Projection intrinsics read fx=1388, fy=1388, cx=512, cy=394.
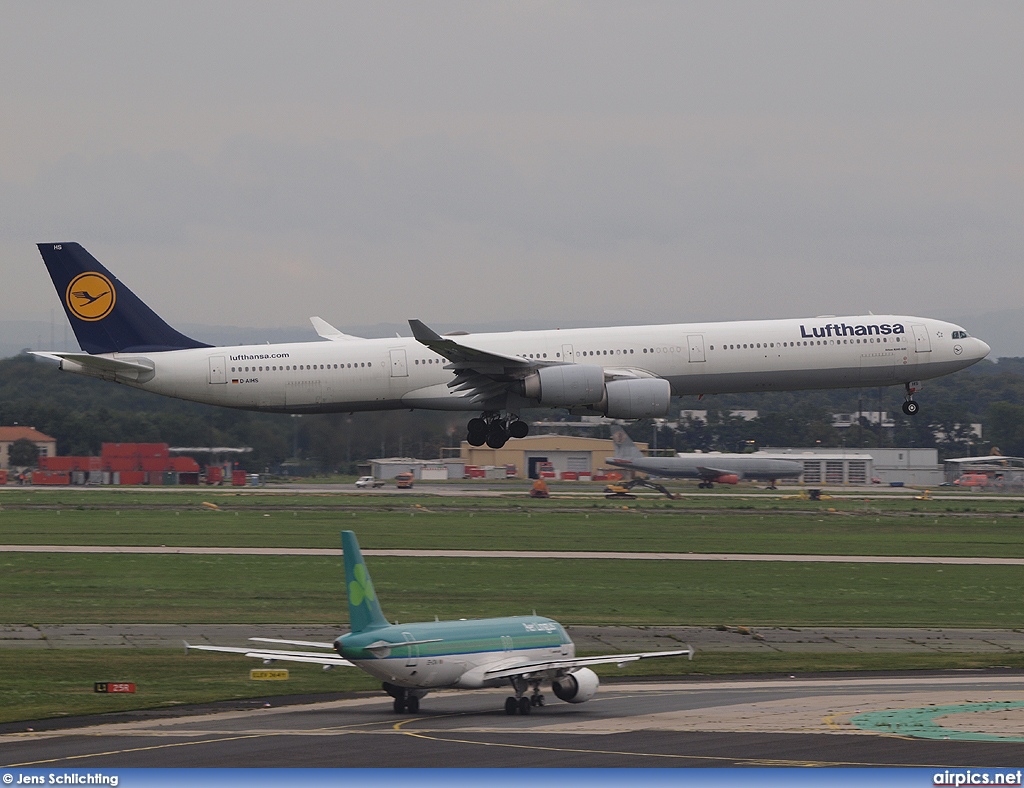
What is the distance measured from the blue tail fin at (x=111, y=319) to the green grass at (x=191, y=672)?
17813 millimetres

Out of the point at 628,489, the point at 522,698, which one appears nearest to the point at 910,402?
the point at 522,698

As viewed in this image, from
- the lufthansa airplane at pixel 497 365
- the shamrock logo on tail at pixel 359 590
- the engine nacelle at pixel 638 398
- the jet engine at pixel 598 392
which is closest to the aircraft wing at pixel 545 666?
the shamrock logo on tail at pixel 359 590

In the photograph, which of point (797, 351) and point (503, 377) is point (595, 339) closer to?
point (503, 377)

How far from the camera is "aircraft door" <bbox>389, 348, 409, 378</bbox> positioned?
54438mm

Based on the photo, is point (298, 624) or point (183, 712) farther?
point (298, 624)

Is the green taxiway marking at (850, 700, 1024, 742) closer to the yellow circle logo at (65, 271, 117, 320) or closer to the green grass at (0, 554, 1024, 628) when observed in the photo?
the green grass at (0, 554, 1024, 628)

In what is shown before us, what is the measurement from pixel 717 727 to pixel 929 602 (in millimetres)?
27692

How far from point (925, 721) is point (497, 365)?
2640cm

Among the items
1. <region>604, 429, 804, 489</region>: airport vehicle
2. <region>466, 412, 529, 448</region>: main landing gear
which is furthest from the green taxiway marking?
<region>604, 429, 804, 489</region>: airport vehicle

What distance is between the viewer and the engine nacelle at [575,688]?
33344 mm

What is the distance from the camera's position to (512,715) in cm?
3269

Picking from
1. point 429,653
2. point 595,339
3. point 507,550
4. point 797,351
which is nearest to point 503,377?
point 595,339

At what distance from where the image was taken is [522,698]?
3303 centimetres

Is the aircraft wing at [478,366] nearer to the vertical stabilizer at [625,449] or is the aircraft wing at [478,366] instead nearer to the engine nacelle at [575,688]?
the engine nacelle at [575,688]
